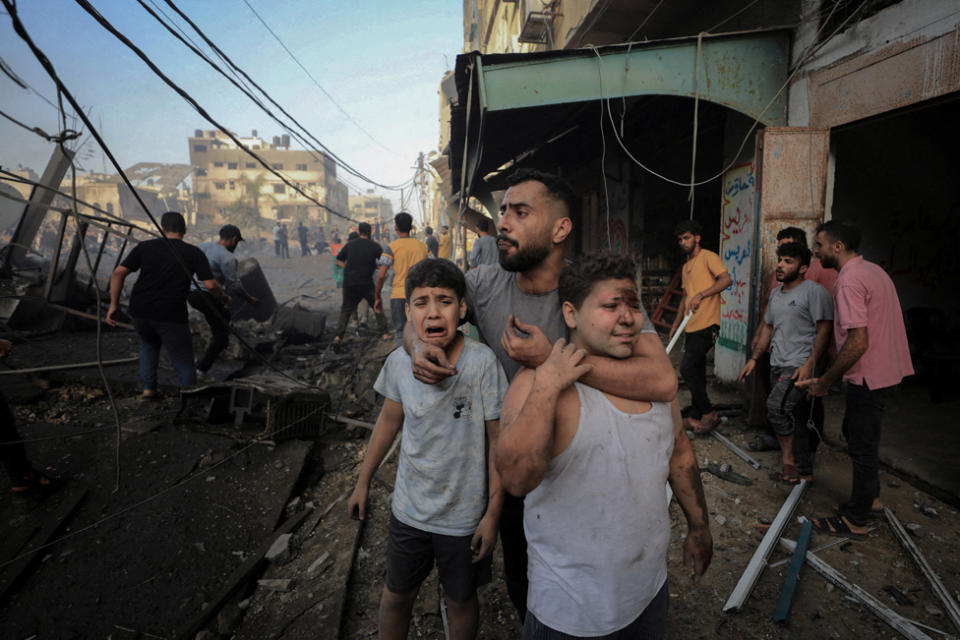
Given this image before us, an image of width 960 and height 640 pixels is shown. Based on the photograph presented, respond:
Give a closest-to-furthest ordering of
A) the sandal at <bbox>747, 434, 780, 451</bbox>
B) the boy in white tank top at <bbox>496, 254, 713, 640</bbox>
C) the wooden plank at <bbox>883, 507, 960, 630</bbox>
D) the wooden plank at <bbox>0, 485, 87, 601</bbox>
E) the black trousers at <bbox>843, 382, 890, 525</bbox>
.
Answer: the boy in white tank top at <bbox>496, 254, 713, 640</bbox> → the wooden plank at <bbox>883, 507, 960, 630</bbox> → the wooden plank at <bbox>0, 485, 87, 601</bbox> → the black trousers at <bbox>843, 382, 890, 525</bbox> → the sandal at <bbox>747, 434, 780, 451</bbox>

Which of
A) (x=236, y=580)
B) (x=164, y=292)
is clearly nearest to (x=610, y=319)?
(x=236, y=580)

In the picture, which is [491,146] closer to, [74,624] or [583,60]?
[583,60]

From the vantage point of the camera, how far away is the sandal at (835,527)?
2.87 metres

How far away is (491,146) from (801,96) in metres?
4.36

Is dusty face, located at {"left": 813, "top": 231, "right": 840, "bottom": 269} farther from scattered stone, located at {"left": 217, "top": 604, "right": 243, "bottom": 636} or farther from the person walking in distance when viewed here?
the person walking in distance

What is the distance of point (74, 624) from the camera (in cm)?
246

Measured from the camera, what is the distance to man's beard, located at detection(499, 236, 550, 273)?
1734mm

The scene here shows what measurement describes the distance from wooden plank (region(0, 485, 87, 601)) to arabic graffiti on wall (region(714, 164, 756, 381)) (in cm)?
622

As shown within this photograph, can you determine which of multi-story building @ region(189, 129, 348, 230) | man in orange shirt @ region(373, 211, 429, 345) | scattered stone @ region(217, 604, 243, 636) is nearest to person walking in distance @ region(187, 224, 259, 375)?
man in orange shirt @ region(373, 211, 429, 345)

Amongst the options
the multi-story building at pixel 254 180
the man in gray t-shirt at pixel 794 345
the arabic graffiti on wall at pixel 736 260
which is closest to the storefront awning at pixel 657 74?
the arabic graffiti on wall at pixel 736 260

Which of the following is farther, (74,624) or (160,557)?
(160,557)

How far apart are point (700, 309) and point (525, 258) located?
319cm

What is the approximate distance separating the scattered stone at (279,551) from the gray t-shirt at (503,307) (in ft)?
7.28

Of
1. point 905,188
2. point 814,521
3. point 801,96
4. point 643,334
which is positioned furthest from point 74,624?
point 905,188
